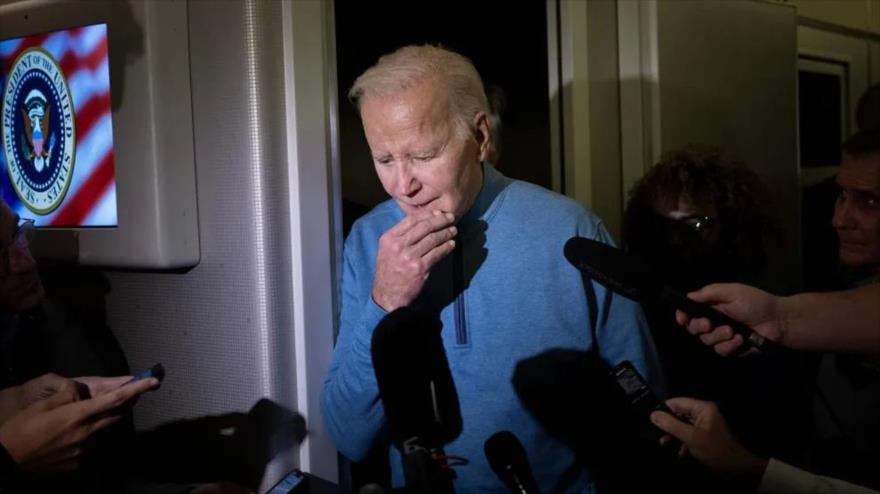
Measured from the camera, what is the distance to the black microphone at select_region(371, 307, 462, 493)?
0.80 metres

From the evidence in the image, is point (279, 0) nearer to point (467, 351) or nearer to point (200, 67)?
point (200, 67)

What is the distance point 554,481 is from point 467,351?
27 centimetres

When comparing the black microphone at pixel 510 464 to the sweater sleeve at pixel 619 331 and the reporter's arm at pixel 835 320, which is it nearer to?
the sweater sleeve at pixel 619 331

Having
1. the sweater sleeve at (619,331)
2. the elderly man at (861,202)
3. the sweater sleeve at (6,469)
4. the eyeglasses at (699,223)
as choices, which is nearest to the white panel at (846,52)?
the eyeglasses at (699,223)

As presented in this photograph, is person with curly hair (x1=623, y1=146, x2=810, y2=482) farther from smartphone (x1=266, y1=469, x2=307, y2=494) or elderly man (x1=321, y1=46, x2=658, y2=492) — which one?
smartphone (x1=266, y1=469, x2=307, y2=494)

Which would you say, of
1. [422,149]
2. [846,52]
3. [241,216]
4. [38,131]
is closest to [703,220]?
[422,149]

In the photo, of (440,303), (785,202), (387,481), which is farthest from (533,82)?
(387,481)

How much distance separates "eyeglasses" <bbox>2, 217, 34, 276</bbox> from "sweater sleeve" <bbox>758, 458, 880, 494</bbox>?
131 centimetres

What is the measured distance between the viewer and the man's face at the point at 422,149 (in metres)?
1.12

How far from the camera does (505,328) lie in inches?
48.0

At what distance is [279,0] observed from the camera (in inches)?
47.8

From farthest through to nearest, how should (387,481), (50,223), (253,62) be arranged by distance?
(387,481) → (50,223) → (253,62)

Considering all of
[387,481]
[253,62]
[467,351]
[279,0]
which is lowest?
[387,481]

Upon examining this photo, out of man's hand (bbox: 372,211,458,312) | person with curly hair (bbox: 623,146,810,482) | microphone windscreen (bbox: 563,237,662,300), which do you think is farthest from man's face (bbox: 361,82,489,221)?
person with curly hair (bbox: 623,146,810,482)
